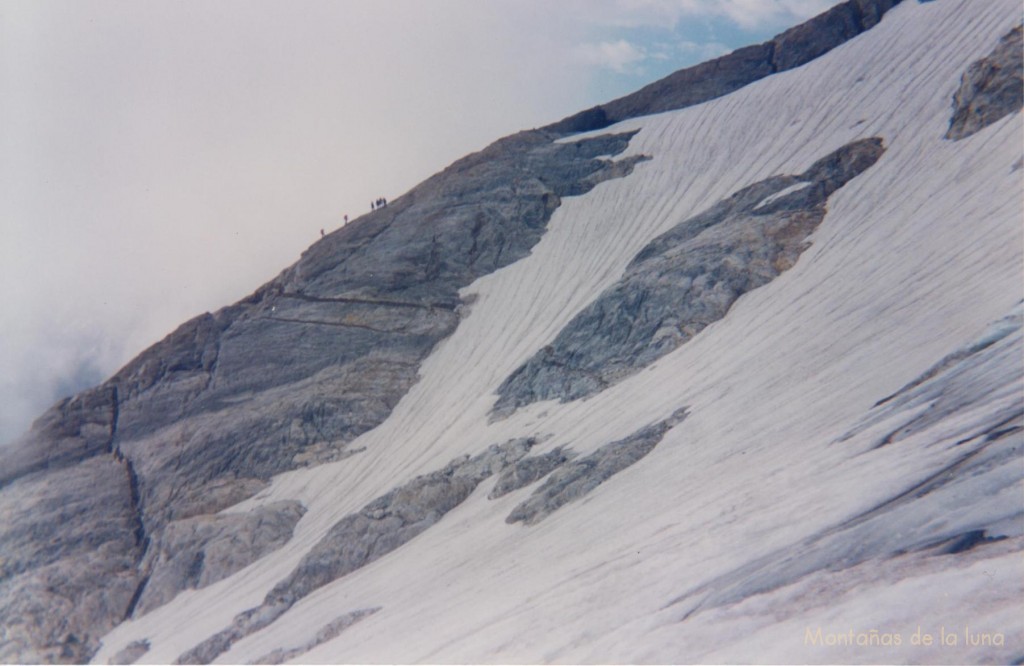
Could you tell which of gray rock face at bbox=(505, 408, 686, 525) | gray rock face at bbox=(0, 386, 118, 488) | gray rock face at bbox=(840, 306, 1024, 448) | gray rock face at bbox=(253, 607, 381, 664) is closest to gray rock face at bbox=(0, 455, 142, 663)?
gray rock face at bbox=(0, 386, 118, 488)

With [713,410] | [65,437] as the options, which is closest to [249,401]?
[65,437]

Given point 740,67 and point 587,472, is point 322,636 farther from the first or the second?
point 740,67

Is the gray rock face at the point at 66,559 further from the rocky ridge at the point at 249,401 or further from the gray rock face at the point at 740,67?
the gray rock face at the point at 740,67

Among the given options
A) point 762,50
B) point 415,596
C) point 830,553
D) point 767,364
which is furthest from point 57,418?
point 762,50

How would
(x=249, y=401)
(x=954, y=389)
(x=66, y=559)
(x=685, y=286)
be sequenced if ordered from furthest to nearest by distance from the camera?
(x=249, y=401)
(x=66, y=559)
(x=685, y=286)
(x=954, y=389)

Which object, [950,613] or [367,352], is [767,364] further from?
[367,352]

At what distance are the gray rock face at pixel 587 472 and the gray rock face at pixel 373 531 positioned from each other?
319 centimetres

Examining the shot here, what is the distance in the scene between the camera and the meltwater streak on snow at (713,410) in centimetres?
871

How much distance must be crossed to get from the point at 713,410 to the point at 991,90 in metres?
13.4

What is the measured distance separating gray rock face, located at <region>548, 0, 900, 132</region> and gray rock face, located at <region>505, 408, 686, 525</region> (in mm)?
26139

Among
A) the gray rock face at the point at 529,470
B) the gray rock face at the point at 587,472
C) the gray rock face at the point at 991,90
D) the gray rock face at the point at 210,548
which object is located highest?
the gray rock face at the point at 991,90

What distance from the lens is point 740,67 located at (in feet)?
131

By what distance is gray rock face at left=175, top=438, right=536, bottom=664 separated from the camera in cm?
1875

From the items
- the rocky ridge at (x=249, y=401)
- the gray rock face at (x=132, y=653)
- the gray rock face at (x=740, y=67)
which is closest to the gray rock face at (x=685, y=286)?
the rocky ridge at (x=249, y=401)
